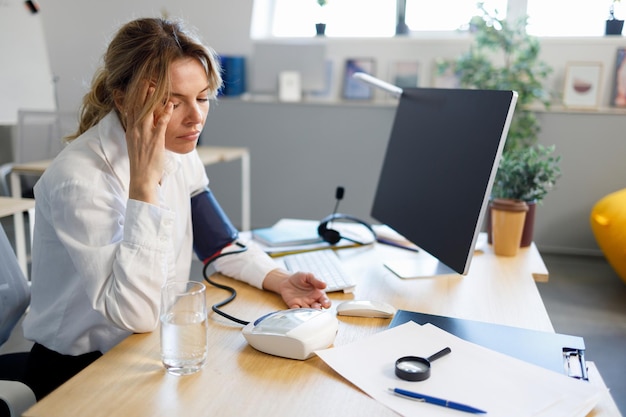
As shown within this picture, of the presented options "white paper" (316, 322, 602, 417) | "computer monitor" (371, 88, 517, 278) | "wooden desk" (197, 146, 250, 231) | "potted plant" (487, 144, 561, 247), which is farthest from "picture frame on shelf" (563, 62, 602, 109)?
"white paper" (316, 322, 602, 417)

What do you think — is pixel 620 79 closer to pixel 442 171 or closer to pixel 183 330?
pixel 442 171

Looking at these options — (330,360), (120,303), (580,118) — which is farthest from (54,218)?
(580,118)

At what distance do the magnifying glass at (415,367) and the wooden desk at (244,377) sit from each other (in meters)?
0.07

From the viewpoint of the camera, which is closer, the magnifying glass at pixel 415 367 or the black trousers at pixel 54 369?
the magnifying glass at pixel 415 367

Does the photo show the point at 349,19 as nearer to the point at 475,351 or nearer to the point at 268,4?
the point at 268,4

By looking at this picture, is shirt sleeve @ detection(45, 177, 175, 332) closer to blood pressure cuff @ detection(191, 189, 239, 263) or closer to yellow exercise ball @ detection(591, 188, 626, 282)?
blood pressure cuff @ detection(191, 189, 239, 263)

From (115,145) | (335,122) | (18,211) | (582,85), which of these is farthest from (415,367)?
(582,85)

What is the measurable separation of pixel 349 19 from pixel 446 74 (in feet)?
2.95

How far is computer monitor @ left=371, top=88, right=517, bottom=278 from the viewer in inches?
45.0

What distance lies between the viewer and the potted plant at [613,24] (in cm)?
384

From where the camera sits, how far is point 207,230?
54.8 inches

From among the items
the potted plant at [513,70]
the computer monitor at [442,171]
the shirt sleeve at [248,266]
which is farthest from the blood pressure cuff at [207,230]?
the potted plant at [513,70]

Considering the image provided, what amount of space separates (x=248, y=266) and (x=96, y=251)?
14.6 inches

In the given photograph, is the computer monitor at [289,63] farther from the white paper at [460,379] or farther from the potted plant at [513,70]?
the white paper at [460,379]
